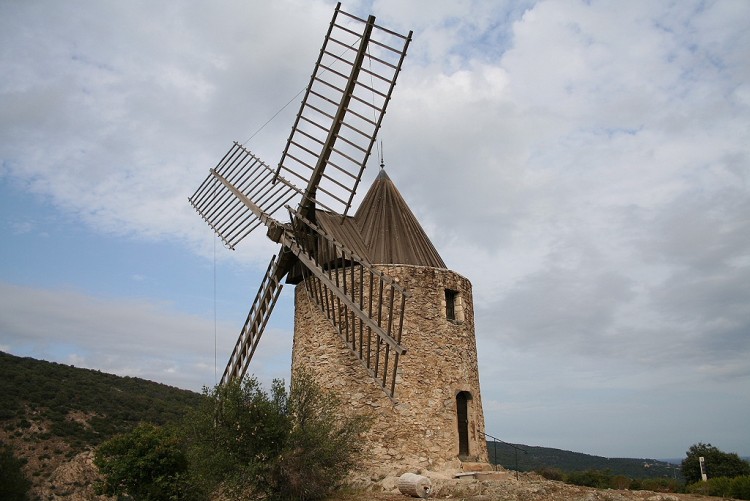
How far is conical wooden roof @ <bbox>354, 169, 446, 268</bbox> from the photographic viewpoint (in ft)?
39.0

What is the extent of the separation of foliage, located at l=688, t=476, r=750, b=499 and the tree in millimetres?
5108

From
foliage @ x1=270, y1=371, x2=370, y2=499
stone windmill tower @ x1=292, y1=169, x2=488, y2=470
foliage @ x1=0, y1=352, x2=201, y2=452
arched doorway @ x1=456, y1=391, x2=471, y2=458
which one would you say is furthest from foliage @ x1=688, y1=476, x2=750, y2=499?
foliage @ x1=0, y1=352, x2=201, y2=452

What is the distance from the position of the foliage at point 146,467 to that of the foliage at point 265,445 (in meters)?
1.94

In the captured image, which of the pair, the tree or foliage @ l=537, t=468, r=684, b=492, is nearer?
foliage @ l=537, t=468, r=684, b=492

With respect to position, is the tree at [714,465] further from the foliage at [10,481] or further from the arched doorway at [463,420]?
the foliage at [10,481]

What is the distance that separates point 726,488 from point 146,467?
10.2 m

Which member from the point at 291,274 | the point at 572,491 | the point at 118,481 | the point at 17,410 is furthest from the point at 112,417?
the point at 572,491

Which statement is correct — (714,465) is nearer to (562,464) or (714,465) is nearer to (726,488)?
(726,488)

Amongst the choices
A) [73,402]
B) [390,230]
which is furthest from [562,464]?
[390,230]

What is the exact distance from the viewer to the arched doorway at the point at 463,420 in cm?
1097

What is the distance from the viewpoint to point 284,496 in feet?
29.8

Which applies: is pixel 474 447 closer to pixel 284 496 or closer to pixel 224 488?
pixel 284 496

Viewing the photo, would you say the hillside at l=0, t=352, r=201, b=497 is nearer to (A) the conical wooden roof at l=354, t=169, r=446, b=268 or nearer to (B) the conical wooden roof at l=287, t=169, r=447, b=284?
(B) the conical wooden roof at l=287, t=169, r=447, b=284

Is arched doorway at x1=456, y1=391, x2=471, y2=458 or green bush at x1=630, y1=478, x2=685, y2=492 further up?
arched doorway at x1=456, y1=391, x2=471, y2=458
